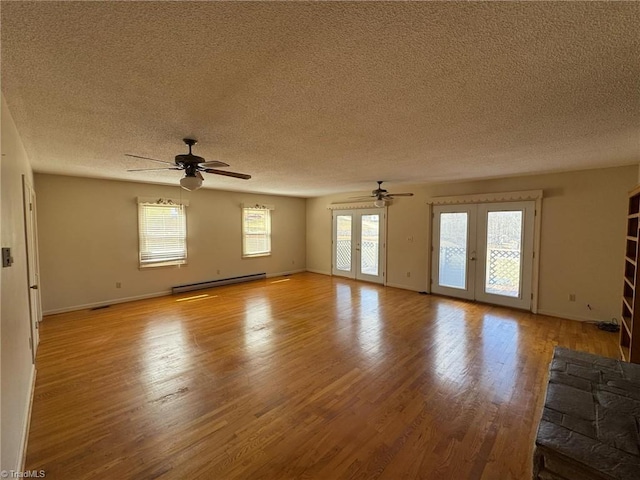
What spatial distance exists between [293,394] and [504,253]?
15.5ft

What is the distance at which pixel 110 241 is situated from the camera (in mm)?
5348

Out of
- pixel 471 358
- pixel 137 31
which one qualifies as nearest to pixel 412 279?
pixel 471 358

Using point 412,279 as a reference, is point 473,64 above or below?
above

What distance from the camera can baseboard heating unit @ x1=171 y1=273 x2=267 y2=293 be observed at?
623cm

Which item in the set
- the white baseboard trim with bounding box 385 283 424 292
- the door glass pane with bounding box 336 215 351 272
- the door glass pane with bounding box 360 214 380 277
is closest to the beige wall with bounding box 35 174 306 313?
the door glass pane with bounding box 336 215 351 272

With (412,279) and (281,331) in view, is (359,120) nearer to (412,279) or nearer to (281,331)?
(281,331)

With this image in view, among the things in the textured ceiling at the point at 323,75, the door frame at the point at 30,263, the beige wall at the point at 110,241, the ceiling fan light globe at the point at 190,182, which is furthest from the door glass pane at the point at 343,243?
the door frame at the point at 30,263

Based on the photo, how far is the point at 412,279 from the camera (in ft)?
21.4

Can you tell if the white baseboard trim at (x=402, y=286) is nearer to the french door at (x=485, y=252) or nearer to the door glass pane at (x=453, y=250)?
the french door at (x=485, y=252)

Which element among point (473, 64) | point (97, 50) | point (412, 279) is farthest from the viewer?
point (412, 279)

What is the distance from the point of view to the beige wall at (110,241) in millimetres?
4784

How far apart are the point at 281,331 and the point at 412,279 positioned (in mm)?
3757

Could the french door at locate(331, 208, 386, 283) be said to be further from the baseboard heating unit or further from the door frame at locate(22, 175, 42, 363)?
the door frame at locate(22, 175, 42, 363)

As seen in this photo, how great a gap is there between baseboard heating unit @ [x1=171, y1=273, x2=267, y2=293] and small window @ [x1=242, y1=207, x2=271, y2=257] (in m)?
0.59
